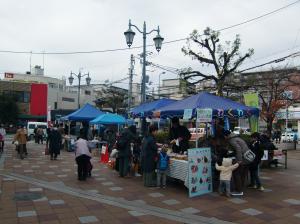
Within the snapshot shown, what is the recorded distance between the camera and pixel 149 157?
9422 millimetres

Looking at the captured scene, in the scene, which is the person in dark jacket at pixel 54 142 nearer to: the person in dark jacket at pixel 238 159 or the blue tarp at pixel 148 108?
the blue tarp at pixel 148 108

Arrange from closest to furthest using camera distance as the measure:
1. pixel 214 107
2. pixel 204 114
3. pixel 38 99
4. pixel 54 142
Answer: pixel 204 114
pixel 214 107
pixel 54 142
pixel 38 99

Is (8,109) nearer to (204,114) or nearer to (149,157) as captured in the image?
(149,157)

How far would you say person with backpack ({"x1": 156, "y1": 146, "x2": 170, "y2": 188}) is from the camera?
9289 millimetres

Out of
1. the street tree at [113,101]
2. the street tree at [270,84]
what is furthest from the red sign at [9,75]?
Answer: the street tree at [270,84]

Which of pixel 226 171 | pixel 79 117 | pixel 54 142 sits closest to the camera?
pixel 226 171

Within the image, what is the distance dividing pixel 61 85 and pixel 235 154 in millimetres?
58393

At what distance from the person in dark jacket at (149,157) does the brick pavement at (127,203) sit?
344mm

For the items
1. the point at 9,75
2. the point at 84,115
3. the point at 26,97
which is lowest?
the point at 84,115

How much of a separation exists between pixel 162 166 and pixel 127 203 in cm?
178

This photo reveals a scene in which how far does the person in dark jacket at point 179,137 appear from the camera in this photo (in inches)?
408

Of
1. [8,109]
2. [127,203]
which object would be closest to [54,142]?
[127,203]

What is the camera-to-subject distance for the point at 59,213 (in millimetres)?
6992

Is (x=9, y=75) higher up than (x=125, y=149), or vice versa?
(x=9, y=75)
